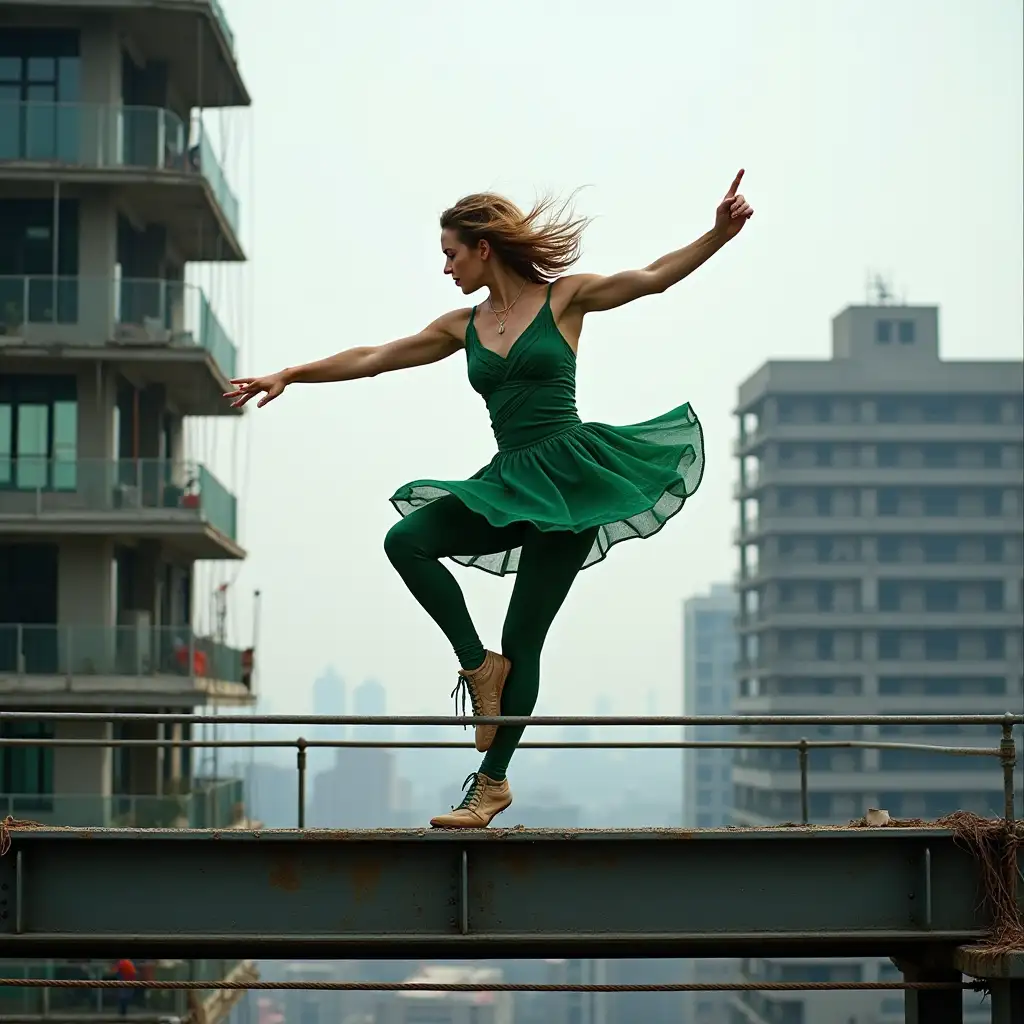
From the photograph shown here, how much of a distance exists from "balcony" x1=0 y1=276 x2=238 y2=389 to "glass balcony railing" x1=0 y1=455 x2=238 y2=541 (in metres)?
2.27

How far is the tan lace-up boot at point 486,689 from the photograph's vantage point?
955 centimetres

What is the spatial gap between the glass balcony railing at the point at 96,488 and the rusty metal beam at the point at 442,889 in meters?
28.4

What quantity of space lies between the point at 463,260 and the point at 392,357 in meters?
0.69

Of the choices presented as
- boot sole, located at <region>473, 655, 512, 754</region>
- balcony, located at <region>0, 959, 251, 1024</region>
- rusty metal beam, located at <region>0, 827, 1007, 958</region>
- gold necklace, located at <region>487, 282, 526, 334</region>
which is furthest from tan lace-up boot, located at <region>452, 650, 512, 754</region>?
balcony, located at <region>0, 959, 251, 1024</region>

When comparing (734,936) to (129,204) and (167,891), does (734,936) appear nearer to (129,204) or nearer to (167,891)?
(167,891)

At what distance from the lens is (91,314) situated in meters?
38.1

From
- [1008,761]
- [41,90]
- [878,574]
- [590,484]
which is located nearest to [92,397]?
[41,90]

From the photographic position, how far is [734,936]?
9734 millimetres

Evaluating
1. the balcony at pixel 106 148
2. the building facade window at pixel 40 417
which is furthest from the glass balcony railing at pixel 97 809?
the balcony at pixel 106 148

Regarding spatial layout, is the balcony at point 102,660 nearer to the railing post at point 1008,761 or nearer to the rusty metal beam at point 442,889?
the rusty metal beam at point 442,889

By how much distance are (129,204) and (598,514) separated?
31.8m

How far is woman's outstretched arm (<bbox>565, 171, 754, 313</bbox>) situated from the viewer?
9.05 metres

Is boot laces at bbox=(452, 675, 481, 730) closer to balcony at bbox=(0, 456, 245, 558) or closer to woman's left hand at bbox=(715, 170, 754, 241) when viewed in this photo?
woman's left hand at bbox=(715, 170, 754, 241)

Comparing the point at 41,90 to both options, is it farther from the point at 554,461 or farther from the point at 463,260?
the point at 554,461
